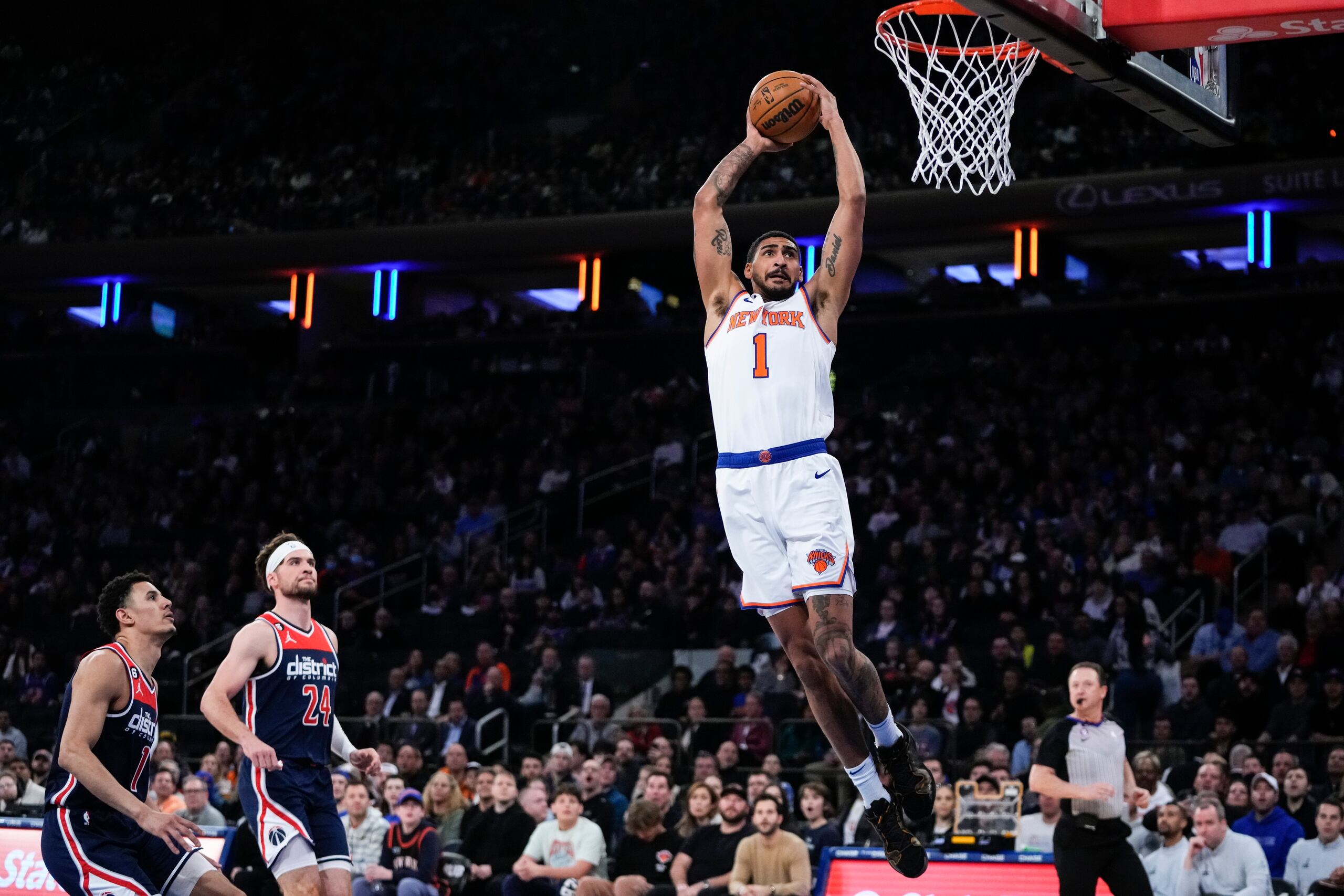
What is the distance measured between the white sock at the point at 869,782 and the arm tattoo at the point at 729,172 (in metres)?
2.46

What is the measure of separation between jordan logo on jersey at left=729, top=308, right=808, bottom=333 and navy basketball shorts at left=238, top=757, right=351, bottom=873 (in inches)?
111

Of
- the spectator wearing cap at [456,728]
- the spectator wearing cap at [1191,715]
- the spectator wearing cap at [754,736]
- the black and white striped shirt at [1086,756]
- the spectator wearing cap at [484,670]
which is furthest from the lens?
the spectator wearing cap at [484,670]

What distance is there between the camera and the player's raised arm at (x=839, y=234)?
6980 millimetres

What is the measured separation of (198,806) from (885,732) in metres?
8.20

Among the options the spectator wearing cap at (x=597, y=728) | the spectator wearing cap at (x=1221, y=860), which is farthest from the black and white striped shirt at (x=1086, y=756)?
the spectator wearing cap at (x=597, y=728)

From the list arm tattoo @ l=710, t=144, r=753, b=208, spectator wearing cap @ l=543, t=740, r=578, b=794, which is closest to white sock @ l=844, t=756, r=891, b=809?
arm tattoo @ l=710, t=144, r=753, b=208

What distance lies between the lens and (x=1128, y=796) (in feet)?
31.0

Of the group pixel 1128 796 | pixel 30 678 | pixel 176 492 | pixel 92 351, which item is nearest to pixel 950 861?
pixel 1128 796

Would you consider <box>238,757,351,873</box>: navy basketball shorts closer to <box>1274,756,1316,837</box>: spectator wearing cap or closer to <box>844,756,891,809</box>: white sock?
<box>844,756,891,809</box>: white sock

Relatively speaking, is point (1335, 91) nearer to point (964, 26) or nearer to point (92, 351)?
point (964, 26)

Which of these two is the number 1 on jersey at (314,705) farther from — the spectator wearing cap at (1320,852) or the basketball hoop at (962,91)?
the spectator wearing cap at (1320,852)

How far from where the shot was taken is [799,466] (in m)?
6.84

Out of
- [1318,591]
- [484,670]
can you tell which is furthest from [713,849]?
[1318,591]

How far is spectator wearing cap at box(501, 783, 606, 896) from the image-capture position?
39.1ft
